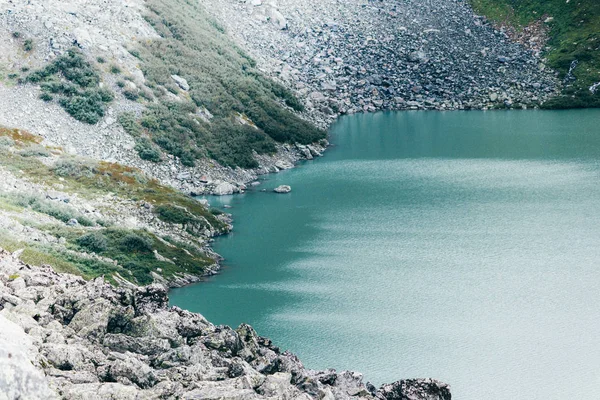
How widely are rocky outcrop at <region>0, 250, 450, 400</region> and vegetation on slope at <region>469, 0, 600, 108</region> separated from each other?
9521cm

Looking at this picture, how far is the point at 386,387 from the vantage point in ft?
96.0

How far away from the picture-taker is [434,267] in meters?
53.2

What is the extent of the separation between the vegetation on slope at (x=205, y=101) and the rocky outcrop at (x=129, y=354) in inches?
1983

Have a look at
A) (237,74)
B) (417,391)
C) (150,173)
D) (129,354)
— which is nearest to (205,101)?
(237,74)

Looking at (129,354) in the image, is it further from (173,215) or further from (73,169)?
(73,169)

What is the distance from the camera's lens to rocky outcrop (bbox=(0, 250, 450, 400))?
21.3 m

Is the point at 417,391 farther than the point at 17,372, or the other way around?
the point at 417,391

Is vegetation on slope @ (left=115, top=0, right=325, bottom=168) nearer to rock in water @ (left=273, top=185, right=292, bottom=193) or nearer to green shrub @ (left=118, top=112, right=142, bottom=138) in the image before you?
green shrub @ (left=118, top=112, right=142, bottom=138)

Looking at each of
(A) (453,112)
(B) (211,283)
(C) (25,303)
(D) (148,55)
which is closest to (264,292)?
(B) (211,283)

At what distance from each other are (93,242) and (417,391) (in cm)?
2812

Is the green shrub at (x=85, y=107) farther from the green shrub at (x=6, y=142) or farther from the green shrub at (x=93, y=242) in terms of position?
the green shrub at (x=93, y=242)

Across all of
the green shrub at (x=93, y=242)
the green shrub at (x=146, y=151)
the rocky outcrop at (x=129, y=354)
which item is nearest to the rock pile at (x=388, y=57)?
the green shrub at (x=146, y=151)

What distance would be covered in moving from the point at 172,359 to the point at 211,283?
2742cm

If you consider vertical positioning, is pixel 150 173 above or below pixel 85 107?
below
